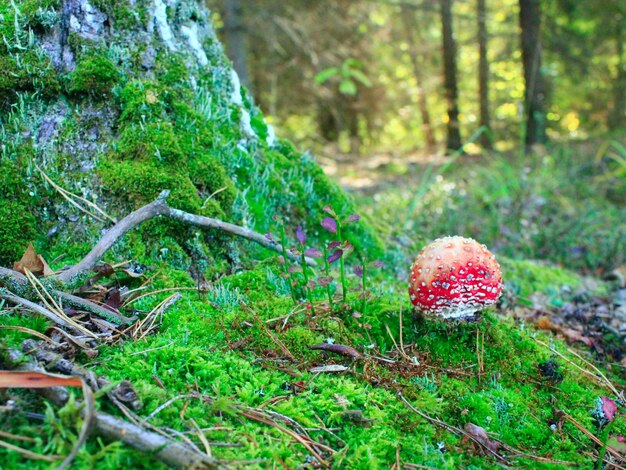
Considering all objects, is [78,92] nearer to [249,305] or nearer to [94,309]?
[94,309]

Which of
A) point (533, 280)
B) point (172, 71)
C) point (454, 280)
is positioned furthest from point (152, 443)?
point (533, 280)

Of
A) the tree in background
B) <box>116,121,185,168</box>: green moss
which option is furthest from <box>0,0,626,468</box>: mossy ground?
the tree in background

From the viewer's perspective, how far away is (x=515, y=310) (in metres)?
3.54

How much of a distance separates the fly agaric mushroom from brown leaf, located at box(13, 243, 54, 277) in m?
1.77

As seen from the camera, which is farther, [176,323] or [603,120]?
[603,120]

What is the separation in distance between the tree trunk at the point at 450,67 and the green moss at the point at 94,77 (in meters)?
12.0

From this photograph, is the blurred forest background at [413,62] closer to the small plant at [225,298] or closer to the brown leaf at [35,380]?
the small plant at [225,298]

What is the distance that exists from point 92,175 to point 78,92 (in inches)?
20.3

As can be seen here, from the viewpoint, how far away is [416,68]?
18.1 meters

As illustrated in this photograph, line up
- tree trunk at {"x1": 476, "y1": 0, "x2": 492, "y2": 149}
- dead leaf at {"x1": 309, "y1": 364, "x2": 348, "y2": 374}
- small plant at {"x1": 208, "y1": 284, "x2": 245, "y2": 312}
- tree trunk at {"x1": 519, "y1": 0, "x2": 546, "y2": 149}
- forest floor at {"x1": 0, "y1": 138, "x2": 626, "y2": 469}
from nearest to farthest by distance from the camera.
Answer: forest floor at {"x1": 0, "y1": 138, "x2": 626, "y2": 469} → dead leaf at {"x1": 309, "y1": 364, "x2": 348, "y2": 374} → small plant at {"x1": 208, "y1": 284, "x2": 245, "y2": 312} → tree trunk at {"x1": 519, "y1": 0, "x2": 546, "y2": 149} → tree trunk at {"x1": 476, "y1": 0, "x2": 492, "y2": 149}

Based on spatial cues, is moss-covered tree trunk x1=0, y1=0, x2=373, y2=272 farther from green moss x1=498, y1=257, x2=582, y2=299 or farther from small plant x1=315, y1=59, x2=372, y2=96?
small plant x1=315, y1=59, x2=372, y2=96

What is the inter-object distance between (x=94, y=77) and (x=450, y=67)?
12251 mm

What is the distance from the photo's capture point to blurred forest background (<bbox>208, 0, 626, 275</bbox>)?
601cm

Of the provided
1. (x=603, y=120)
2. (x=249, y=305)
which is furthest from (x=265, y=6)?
(x=603, y=120)
